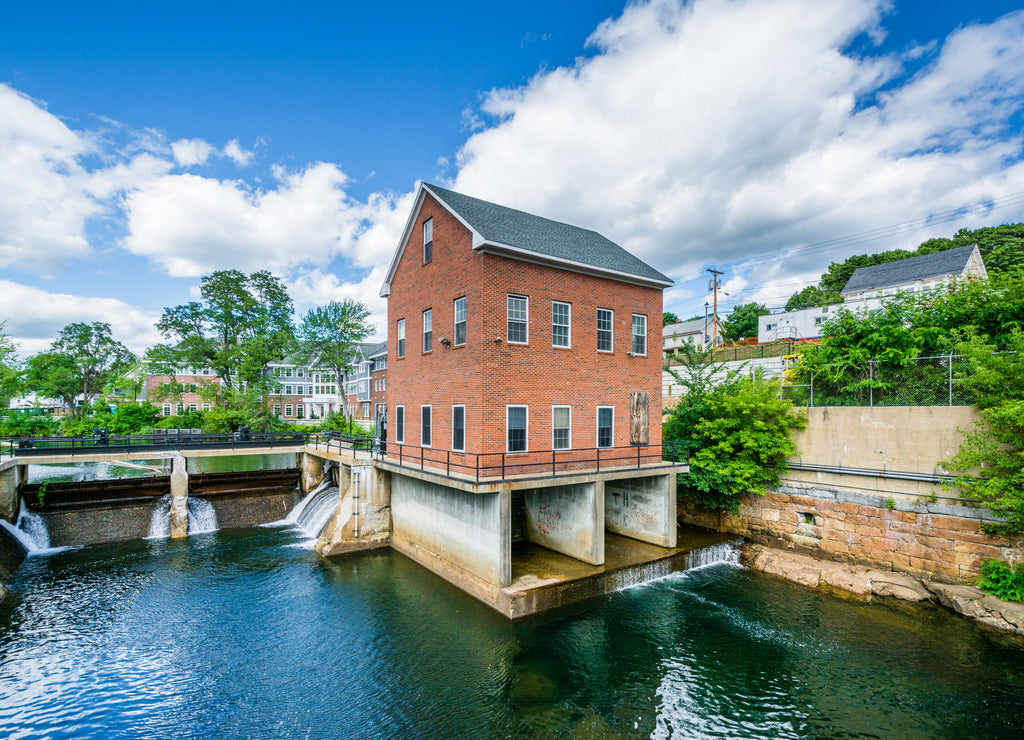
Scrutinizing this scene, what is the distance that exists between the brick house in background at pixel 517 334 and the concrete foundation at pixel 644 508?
1.81m

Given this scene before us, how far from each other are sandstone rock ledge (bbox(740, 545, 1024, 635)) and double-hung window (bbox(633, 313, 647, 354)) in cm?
839

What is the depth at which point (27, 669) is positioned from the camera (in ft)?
32.6

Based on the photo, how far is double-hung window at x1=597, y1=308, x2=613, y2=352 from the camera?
645 inches

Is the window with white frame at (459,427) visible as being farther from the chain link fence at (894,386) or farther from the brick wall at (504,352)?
the chain link fence at (894,386)

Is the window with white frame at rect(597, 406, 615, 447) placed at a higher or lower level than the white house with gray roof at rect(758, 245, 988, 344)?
lower

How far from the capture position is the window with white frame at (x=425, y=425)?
16547mm

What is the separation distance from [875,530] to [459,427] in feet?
46.3

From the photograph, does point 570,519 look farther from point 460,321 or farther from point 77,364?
point 77,364

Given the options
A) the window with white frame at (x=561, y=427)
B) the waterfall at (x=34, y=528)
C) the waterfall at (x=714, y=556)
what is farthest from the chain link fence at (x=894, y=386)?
the waterfall at (x=34, y=528)

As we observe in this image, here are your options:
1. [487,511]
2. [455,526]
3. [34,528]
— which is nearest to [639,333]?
[487,511]

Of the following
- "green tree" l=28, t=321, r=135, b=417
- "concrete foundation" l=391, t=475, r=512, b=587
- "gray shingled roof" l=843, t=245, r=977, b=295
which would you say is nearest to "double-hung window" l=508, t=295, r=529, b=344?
"concrete foundation" l=391, t=475, r=512, b=587

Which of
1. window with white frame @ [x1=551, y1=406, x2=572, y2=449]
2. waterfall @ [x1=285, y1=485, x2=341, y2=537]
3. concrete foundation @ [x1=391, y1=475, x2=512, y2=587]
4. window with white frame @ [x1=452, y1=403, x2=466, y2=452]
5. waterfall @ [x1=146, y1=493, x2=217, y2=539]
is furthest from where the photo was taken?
waterfall @ [x1=285, y1=485, x2=341, y2=537]

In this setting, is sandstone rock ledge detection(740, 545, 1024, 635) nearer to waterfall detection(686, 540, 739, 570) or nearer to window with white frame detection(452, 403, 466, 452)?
waterfall detection(686, 540, 739, 570)

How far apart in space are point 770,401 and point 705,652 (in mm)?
10266
